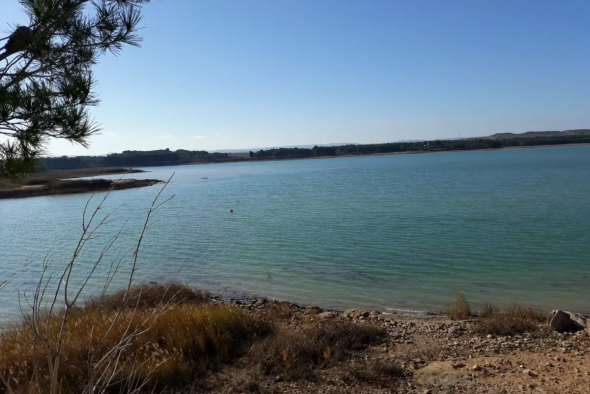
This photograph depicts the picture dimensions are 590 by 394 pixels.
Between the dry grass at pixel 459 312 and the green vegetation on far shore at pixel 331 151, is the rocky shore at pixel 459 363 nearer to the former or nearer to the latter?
the dry grass at pixel 459 312

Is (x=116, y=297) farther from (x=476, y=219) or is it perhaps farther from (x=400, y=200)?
(x=400, y=200)

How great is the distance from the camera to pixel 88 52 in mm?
4973

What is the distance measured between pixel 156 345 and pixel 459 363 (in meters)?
4.04

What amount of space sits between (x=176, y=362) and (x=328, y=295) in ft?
21.2

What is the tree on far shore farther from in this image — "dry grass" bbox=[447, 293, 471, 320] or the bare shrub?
"dry grass" bbox=[447, 293, 471, 320]

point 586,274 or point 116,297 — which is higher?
point 116,297

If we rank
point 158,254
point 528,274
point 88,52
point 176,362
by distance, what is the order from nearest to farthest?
point 88,52 → point 176,362 → point 528,274 → point 158,254

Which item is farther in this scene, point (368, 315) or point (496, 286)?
point (496, 286)

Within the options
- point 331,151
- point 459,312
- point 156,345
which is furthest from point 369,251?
point 331,151

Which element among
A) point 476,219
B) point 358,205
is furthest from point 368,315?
point 358,205

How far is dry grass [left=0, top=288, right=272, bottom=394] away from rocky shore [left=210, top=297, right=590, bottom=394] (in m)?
0.59

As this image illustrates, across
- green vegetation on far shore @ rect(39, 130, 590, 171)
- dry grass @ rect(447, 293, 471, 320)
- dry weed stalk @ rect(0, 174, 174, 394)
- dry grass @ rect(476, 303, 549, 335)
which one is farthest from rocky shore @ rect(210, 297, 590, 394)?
green vegetation on far shore @ rect(39, 130, 590, 171)

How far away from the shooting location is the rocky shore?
212 inches

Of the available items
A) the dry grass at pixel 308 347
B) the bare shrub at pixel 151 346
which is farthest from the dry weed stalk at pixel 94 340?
the dry grass at pixel 308 347
